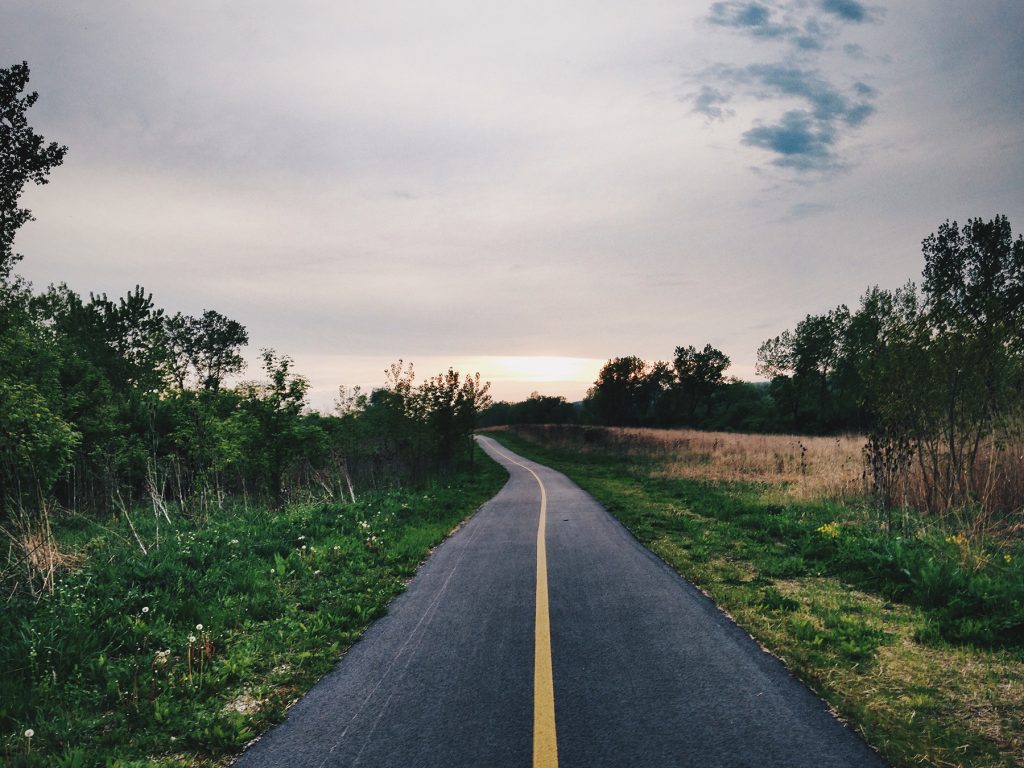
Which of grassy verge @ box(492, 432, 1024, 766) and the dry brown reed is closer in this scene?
grassy verge @ box(492, 432, 1024, 766)

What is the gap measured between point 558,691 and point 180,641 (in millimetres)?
4155

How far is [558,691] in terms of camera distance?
424 cm

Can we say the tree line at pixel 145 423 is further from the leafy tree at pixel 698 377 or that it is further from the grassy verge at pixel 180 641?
the leafy tree at pixel 698 377

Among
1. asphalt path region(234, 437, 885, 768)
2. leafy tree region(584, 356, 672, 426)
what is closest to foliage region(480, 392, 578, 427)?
leafy tree region(584, 356, 672, 426)

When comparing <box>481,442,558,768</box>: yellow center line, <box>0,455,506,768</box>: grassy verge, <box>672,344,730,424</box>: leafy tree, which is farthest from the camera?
<box>672,344,730,424</box>: leafy tree

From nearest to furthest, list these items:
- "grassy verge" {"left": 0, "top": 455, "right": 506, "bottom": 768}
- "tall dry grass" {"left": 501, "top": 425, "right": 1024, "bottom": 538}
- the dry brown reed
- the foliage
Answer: "grassy verge" {"left": 0, "top": 455, "right": 506, "bottom": 768} → the dry brown reed → "tall dry grass" {"left": 501, "top": 425, "right": 1024, "bottom": 538} → the foliage

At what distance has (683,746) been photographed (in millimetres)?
3412

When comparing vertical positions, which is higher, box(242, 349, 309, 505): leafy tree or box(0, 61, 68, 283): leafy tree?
box(0, 61, 68, 283): leafy tree

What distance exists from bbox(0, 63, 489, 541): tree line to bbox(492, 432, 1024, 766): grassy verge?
9286 mm

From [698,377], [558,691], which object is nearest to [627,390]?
[698,377]

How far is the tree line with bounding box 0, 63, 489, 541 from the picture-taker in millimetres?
13773

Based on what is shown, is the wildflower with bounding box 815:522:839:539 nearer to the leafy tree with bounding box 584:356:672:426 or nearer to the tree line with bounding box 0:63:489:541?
the tree line with bounding box 0:63:489:541

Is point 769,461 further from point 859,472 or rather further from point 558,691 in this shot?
point 558,691

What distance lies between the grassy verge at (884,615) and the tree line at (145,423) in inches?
366
